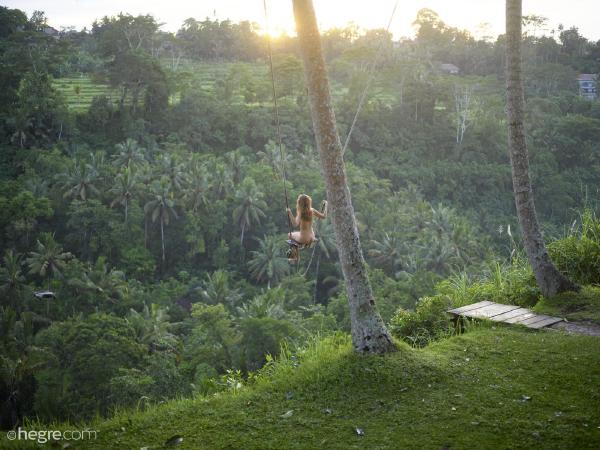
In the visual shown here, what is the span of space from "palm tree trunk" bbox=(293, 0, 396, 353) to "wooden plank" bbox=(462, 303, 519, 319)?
1615 millimetres

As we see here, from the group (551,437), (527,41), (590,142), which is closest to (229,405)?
(551,437)

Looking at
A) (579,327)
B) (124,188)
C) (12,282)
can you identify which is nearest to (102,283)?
(12,282)

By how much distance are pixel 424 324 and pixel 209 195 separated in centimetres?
3296

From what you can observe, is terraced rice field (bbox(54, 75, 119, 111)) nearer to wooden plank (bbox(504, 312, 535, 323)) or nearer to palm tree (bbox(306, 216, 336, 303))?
palm tree (bbox(306, 216, 336, 303))

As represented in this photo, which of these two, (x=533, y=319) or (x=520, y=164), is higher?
Answer: (x=520, y=164)

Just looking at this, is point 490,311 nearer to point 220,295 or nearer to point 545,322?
point 545,322

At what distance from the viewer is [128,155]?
128ft

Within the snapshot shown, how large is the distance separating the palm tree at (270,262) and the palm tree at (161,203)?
20.8 feet

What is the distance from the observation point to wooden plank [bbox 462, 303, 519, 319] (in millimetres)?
5945

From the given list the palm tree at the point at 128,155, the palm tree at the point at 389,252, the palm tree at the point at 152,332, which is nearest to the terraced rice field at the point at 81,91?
the palm tree at the point at 128,155

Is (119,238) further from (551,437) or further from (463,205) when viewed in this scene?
(551,437)

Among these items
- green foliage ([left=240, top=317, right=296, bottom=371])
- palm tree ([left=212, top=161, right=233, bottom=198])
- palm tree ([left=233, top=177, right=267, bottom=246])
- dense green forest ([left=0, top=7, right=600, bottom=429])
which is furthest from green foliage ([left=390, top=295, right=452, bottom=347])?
palm tree ([left=212, top=161, right=233, bottom=198])

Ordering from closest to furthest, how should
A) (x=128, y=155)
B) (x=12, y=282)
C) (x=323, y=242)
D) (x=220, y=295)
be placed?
(x=12, y=282) < (x=220, y=295) < (x=323, y=242) < (x=128, y=155)

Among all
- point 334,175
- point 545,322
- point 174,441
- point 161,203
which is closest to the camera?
point 174,441
